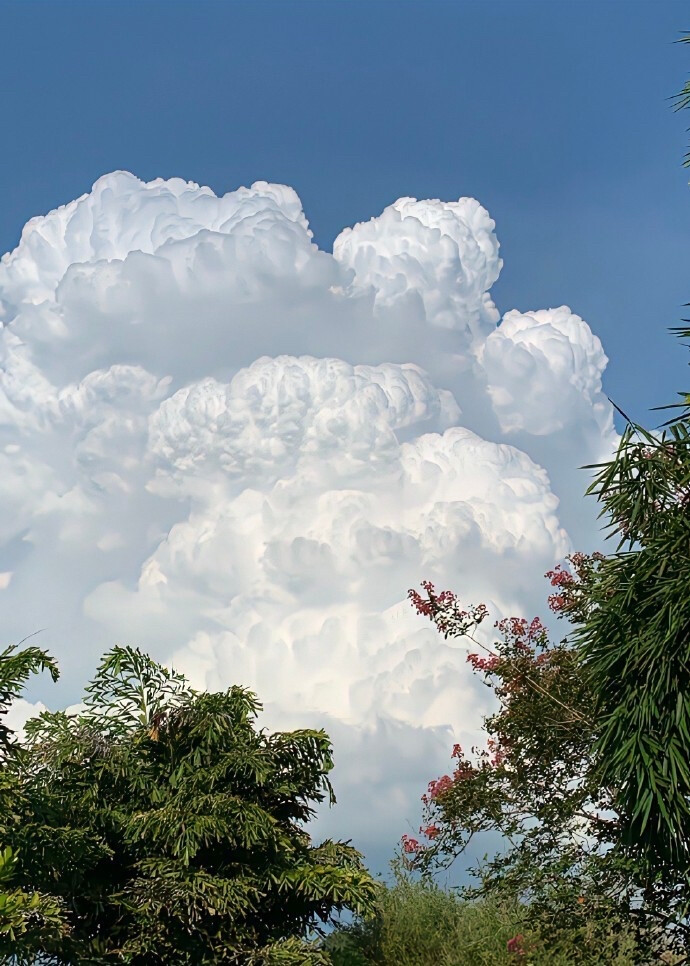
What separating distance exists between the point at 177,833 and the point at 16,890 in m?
2.41

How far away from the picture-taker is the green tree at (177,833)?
43.7 feet

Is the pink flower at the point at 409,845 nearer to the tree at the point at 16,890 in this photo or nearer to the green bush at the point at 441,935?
the green bush at the point at 441,935

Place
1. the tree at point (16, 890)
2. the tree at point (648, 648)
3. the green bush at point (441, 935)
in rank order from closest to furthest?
1. the tree at point (16, 890)
2. the tree at point (648, 648)
3. the green bush at point (441, 935)

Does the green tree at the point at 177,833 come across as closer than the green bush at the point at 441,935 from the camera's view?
Yes

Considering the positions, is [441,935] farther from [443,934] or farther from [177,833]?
[177,833]

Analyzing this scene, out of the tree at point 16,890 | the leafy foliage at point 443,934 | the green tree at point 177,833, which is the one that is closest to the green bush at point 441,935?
the leafy foliage at point 443,934

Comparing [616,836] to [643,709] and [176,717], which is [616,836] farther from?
[176,717]

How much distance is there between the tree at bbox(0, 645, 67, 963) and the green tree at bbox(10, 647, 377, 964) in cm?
35

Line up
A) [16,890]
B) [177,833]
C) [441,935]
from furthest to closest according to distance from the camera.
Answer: [441,935], [177,833], [16,890]

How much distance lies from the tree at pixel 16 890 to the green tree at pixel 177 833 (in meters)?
0.35

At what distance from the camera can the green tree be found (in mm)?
13320

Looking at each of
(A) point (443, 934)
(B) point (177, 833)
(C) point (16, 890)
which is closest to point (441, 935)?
(A) point (443, 934)

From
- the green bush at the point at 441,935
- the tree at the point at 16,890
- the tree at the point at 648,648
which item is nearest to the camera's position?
the tree at the point at 16,890

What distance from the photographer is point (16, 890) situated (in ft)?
37.8
